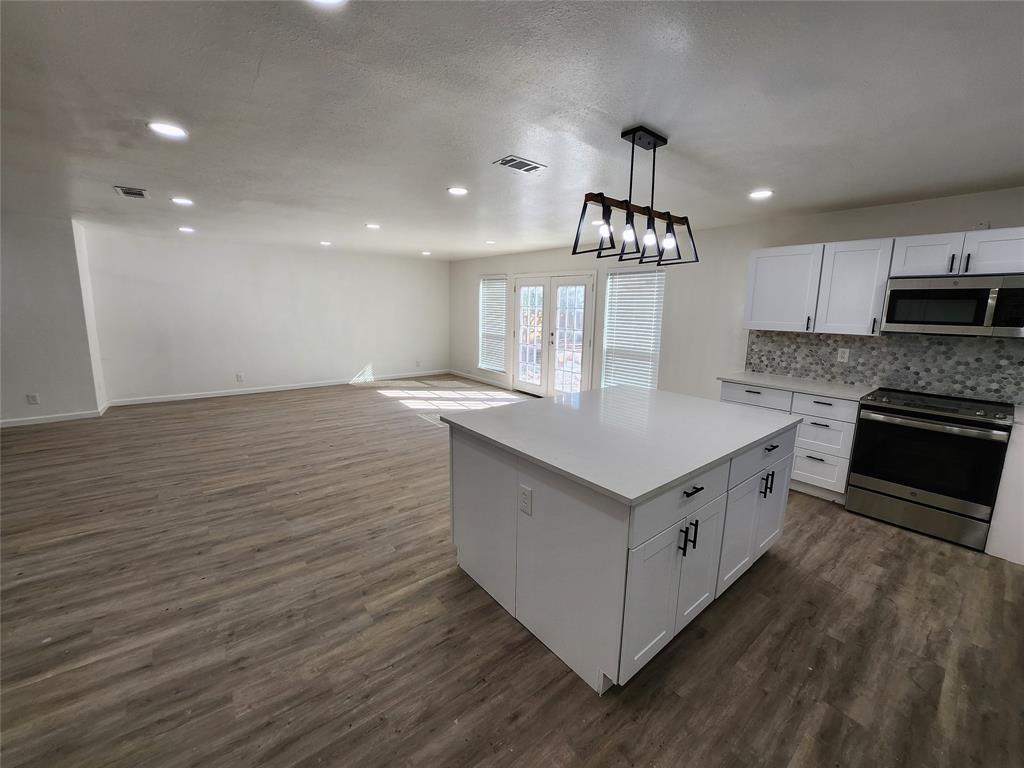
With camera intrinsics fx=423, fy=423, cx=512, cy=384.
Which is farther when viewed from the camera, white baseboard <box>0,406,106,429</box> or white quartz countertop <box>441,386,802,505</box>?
white baseboard <box>0,406,106,429</box>

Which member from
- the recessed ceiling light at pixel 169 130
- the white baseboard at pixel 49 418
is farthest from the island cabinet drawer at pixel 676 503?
the white baseboard at pixel 49 418

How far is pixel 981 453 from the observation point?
2674 millimetres

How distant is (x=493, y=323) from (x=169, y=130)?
5.87m

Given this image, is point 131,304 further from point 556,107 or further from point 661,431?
point 661,431

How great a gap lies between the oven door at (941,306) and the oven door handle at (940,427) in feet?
2.05

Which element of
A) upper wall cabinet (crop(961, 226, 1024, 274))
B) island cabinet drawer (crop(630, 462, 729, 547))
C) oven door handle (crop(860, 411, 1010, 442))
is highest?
upper wall cabinet (crop(961, 226, 1024, 274))

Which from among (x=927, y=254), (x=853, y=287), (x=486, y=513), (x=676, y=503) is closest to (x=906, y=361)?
(x=853, y=287)

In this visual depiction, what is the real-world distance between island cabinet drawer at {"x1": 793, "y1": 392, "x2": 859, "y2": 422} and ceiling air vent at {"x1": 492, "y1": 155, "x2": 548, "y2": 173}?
271cm

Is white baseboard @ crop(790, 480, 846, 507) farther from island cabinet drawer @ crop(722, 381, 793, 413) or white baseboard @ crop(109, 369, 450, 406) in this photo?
white baseboard @ crop(109, 369, 450, 406)

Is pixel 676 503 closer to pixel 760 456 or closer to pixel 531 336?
pixel 760 456

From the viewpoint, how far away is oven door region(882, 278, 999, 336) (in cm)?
273

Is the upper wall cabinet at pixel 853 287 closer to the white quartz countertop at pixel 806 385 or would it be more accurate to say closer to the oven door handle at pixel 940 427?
the white quartz countertop at pixel 806 385

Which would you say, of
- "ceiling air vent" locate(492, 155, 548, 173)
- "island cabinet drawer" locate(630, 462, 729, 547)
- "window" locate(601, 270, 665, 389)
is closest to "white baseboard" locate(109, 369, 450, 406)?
"window" locate(601, 270, 665, 389)

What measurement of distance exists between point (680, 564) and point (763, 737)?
62 cm
